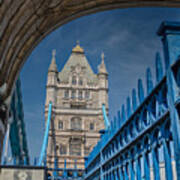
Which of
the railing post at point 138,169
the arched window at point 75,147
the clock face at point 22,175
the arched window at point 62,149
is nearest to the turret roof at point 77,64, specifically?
the arched window at point 75,147

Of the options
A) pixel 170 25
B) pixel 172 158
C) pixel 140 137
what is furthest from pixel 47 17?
pixel 172 158

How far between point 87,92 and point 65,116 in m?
7.39

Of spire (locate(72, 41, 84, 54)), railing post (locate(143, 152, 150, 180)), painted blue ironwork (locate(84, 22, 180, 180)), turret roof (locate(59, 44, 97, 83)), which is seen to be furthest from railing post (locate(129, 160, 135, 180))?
spire (locate(72, 41, 84, 54))

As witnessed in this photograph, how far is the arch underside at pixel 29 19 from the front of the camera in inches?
126

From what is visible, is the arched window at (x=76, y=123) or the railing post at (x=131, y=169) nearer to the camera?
the railing post at (x=131, y=169)

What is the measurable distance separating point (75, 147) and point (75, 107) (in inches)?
359

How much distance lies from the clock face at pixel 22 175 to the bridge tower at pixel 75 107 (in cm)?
4138

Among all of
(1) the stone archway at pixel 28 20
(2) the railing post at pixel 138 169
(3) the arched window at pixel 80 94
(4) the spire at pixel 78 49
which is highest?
(4) the spire at pixel 78 49

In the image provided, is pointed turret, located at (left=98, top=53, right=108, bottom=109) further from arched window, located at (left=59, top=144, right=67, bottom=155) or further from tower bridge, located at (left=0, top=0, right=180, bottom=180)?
tower bridge, located at (left=0, top=0, right=180, bottom=180)

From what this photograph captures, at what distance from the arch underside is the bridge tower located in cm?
4472

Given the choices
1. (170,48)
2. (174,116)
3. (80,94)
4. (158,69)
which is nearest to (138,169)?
(174,116)

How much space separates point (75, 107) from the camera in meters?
55.9

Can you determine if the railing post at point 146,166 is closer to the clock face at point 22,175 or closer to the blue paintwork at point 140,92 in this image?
the blue paintwork at point 140,92

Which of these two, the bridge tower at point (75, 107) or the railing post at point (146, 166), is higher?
the bridge tower at point (75, 107)
